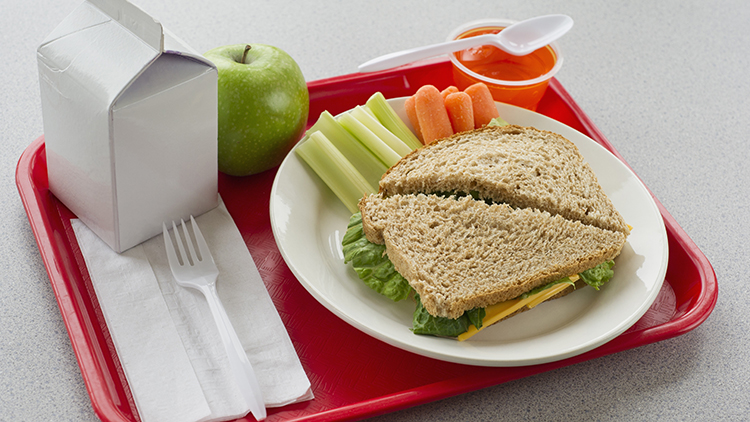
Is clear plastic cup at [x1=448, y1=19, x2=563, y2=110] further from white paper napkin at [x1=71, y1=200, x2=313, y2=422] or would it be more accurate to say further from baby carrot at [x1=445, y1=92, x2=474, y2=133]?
white paper napkin at [x1=71, y1=200, x2=313, y2=422]

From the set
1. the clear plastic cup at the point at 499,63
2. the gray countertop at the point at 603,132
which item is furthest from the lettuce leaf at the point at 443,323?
the clear plastic cup at the point at 499,63

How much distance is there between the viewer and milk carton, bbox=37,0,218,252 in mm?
1281

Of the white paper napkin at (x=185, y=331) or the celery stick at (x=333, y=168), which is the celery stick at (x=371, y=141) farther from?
the white paper napkin at (x=185, y=331)

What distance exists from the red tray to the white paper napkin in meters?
0.04

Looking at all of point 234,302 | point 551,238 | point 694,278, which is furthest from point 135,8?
point 694,278

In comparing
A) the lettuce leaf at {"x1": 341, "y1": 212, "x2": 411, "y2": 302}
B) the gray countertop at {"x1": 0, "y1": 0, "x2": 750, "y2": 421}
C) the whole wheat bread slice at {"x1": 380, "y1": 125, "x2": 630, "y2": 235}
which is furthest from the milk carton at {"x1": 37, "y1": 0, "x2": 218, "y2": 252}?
the whole wheat bread slice at {"x1": 380, "y1": 125, "x2": 630, "y2": 235}

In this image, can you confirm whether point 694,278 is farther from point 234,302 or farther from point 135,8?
point 135,8

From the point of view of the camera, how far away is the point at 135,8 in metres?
1.32

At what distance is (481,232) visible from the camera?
4.84 feet

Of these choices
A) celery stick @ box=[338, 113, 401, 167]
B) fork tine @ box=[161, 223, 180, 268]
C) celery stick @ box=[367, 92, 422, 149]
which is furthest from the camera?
celery stick @ box=[367, 92, 422, 149]

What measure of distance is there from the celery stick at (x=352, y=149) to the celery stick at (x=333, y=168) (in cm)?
7

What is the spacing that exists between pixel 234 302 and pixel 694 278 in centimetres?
118

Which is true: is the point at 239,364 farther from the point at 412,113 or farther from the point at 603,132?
the point at 603,132

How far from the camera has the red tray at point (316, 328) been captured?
1.27 m
